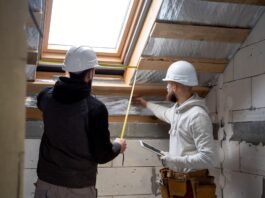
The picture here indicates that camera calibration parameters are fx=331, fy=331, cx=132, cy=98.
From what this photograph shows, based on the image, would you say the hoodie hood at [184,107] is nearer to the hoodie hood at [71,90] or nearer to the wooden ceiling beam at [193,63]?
the wooden ceiling beam at [193,63]

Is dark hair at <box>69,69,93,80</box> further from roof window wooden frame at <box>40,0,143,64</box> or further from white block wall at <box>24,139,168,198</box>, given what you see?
white block wall at <box>24,139,168,198</box>

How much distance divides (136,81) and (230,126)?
2.74 feet

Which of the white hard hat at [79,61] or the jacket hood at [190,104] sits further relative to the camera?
the jacket hood at [190,104]

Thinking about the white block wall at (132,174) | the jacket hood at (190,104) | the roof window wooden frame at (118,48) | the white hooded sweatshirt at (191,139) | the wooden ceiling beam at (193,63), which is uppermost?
the roof window wooden frame at (118,48)

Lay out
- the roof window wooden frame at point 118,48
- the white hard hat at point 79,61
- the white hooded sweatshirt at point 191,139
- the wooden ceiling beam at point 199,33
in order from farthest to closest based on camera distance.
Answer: the roof window wooden frame at point 118,48 < the wooden ceiling beam at point 199,33 < the white hooded sweatshirt at point 191,139 < the white hard hat at point 79,61

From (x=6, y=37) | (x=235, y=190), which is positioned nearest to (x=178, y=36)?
(x=235, y=190)

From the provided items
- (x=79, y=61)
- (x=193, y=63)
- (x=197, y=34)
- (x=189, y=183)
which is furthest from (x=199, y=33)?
(x=189, y=183)

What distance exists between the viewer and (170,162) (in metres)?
2.19

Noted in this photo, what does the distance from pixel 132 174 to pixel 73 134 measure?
123 cm

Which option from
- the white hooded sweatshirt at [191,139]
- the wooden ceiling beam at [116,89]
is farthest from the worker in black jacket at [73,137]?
the wooden ceiling beam at [116,89]

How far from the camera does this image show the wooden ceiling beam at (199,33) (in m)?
2.24

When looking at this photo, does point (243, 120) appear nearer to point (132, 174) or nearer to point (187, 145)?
point (187, 145)

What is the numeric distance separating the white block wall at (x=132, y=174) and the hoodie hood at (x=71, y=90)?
117 cm

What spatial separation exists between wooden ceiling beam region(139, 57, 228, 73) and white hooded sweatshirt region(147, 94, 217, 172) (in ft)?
1.14
